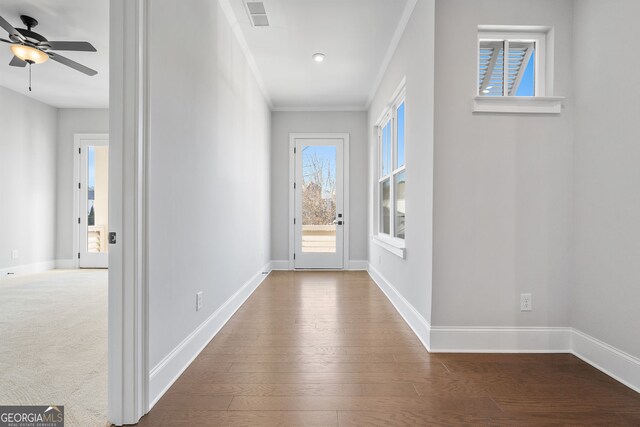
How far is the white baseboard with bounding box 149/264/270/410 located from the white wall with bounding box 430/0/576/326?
1651 mm

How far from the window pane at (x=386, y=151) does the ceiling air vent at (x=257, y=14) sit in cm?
202

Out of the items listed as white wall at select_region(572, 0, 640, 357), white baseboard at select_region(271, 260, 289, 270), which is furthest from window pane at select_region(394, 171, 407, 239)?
white baseboard at select_region(271, 260, 289, 270)

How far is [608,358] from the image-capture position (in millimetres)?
2076

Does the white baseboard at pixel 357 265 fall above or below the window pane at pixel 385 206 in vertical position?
below

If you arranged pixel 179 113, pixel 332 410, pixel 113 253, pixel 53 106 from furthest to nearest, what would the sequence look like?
pixel 53 106
pixel 179 113
pixel 332 410
pixel 113 253

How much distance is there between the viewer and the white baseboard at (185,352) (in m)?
1.76

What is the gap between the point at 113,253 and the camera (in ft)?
5.09

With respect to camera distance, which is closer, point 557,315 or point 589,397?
point 589,397

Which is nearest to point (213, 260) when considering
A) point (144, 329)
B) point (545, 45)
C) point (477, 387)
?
point (144, 329)

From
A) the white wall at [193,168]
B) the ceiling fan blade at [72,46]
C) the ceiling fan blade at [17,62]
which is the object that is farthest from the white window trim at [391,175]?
the ceiling fan blade at [17,62]

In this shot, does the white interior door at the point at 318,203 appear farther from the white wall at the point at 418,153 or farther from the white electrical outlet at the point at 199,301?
the white electrical outlet at the point at 199,301

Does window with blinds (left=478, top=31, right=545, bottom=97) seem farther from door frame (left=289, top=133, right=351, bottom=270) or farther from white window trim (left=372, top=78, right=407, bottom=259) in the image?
door frame (left=289, top=133, right=351, bottom=270)

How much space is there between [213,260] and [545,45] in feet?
9.71

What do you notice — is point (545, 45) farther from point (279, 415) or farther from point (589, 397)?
point (279, 415)
